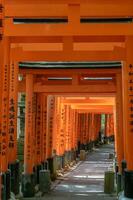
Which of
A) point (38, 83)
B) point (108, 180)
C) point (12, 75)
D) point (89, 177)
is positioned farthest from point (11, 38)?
point (89, 177)

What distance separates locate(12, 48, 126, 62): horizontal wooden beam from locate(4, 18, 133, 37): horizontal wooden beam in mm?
1385

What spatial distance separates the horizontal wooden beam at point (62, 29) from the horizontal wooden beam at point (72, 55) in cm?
139

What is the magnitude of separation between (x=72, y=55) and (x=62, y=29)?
1563 mm

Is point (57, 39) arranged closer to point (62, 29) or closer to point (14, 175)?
point (62, 29)

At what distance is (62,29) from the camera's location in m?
9.43

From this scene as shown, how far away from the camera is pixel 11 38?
10836mm

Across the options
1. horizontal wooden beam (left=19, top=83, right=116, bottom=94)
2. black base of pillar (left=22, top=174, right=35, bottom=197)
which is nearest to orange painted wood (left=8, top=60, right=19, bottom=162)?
black base of pillar (left=22, top=174, right=35, bottom=197)

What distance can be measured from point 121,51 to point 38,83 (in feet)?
19.9

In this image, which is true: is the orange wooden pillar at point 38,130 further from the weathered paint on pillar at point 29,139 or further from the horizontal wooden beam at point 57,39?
the horizontal wooden beam at point 57,39

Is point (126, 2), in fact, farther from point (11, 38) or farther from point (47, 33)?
point (11, 38)

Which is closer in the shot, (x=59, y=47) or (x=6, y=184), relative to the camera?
(x=6, y=184)

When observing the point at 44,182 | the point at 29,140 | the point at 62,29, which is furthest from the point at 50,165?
the point at 62,29

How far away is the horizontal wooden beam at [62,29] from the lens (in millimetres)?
9484

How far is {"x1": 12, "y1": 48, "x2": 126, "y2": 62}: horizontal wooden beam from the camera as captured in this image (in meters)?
11.0
